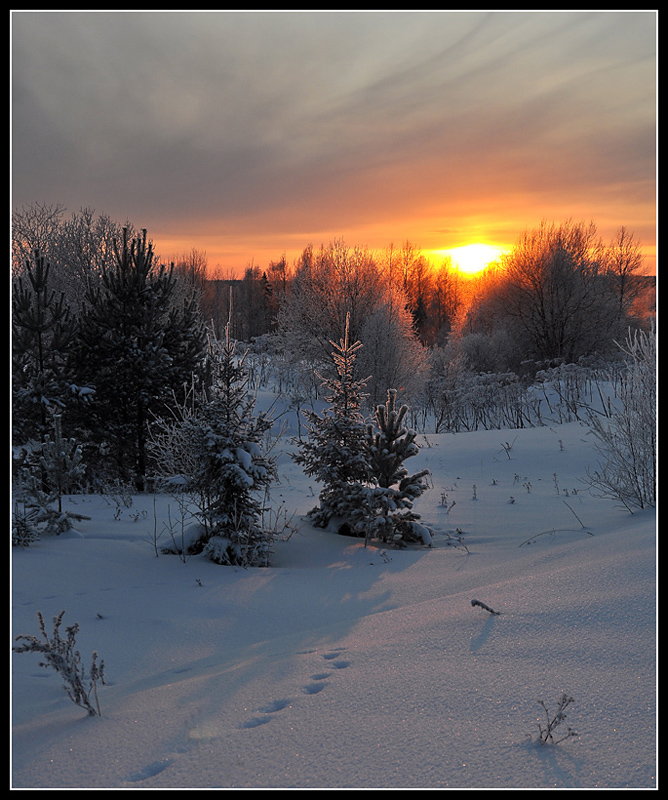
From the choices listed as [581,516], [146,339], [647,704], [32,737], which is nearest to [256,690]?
[32,737]

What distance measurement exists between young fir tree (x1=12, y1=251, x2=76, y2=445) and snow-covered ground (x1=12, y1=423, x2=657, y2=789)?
1930 mm

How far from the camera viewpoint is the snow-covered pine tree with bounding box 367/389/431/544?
695 centimetres

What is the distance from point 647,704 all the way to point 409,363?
19552mm

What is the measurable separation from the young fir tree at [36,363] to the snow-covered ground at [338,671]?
1.93 m

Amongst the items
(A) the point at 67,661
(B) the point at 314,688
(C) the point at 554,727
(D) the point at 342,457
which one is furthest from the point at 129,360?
(C) the point at 554,727

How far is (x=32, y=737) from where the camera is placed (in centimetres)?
195

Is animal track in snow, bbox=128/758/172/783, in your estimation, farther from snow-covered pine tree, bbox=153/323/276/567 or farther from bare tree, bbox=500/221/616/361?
bare tree, bbox=500/221/616/361

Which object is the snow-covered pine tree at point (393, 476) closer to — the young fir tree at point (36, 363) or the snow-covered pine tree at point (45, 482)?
the snow-covered pine tree at point (45, 482)

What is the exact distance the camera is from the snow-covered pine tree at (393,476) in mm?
6949

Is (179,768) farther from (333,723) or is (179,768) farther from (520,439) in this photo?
(520,439)

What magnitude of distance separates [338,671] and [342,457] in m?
4.63

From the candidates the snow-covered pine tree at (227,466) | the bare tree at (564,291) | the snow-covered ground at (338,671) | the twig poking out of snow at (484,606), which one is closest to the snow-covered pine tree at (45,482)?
the snow-covered ground at (338,671)

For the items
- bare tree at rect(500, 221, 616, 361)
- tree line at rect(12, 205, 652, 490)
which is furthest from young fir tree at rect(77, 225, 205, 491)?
bare tree at rect(500, 221, 616, 361)

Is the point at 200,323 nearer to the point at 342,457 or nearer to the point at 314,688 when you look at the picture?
the point at 342,457
